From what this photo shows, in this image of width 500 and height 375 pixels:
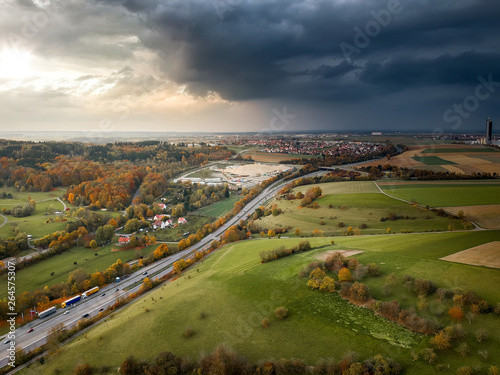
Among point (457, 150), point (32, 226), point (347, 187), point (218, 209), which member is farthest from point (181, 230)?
point (457, 150)

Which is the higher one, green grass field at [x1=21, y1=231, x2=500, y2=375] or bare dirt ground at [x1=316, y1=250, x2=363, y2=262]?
bare dirt ground at [x1=316, y1=250, x2=363, y2=262]

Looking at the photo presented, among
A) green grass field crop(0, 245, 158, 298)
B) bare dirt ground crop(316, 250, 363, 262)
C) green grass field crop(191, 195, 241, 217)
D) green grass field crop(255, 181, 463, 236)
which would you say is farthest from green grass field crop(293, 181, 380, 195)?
green grass field crop(0, 245, 158, 298)

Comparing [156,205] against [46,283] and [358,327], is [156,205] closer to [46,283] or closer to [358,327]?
[46,283]

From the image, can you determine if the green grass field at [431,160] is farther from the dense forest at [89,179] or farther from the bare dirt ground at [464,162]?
the dense forest at [89,179]

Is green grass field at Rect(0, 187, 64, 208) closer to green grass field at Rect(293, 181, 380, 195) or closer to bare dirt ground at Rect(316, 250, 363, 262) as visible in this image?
green grass field at Rect(293, 181, 380, 195)

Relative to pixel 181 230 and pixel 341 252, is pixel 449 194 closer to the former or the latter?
pixel 341 252

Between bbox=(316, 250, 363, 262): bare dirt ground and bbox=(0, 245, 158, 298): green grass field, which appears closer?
bbox=(316, 250, 363, 262): bare dirt ground
